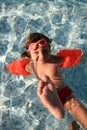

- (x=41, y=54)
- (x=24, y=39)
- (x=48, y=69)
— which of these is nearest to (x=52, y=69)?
(x=48, y=69)

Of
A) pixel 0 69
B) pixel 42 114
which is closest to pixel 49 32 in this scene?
pixel 0 69

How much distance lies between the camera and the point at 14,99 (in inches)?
272

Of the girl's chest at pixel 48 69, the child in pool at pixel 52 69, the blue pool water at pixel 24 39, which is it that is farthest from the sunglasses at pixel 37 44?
the blue pool water at pixel 24 39

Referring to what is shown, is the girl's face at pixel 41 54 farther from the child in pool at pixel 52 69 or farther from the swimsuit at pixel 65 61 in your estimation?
the swimsuit at pixel 65 61

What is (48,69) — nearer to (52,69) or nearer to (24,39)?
(52,69)

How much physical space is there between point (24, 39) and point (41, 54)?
2.00 meters

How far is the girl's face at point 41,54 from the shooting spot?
5543 mm

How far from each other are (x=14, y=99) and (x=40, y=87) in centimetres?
214

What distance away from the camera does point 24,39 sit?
7.44 metres

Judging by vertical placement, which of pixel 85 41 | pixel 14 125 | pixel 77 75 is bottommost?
pixel 14 125

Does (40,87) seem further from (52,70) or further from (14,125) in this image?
(14,125)

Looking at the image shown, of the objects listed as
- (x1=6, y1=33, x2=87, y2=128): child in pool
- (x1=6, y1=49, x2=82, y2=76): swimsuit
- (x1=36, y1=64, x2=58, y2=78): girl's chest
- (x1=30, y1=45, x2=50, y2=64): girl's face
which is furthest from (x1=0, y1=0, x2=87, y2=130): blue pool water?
(x1=30, y1=45, x2=50, y2=64): girl's face

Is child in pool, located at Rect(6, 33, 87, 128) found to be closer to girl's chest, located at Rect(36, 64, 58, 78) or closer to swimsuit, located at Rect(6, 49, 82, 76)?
girl's chest, located at Rect(36, 64, 58, 78)

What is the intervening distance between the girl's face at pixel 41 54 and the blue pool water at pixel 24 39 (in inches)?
54.0
